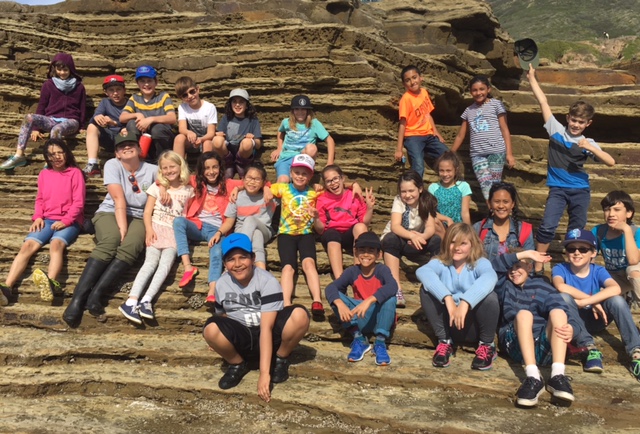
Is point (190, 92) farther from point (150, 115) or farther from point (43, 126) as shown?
point (43, 126)

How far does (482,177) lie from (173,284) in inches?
145

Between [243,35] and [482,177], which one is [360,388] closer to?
[482,177]

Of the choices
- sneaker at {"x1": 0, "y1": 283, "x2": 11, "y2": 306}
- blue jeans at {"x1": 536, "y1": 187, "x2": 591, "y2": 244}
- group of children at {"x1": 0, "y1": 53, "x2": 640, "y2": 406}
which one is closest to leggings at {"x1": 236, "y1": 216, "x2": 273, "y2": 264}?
group of children at {"x1": 0, "y1": 53, "x2": 640, "y2": 406}

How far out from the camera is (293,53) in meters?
8.09

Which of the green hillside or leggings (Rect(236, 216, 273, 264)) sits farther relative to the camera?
the green hillside

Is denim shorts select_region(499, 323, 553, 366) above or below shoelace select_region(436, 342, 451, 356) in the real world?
above

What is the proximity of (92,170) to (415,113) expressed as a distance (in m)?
3.95

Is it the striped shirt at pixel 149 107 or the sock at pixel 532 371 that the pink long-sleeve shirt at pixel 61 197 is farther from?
the sock at pixel 532 371

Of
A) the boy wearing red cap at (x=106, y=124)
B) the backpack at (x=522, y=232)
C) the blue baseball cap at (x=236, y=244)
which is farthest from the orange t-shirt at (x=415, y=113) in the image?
the boy wearing red cap at (x=106, y=124)

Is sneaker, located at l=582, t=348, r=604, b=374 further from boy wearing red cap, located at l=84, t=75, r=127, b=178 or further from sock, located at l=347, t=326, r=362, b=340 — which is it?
boy wearing red cap, located at l=84, t=75, r=127, b=178

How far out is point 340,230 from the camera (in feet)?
19.1

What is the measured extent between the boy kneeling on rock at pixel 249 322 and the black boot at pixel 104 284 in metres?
1.40

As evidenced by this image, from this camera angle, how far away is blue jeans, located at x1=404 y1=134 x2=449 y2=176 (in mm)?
7105

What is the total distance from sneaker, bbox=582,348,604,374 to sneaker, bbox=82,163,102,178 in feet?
18.6
